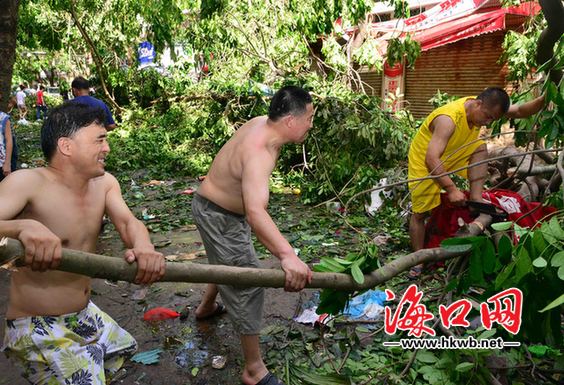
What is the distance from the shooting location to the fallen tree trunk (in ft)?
4.55

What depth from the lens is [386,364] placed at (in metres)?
2.77

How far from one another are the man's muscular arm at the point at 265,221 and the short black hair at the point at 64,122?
0.79m

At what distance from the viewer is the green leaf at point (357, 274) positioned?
1.88 metres

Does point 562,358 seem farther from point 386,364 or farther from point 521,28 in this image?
point 521,28

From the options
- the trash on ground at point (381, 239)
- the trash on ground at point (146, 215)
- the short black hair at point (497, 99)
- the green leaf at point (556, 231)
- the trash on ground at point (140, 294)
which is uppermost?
the short black hair at point (497, 99)

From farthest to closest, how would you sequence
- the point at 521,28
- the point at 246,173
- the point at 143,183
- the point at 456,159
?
the point at 521,28 → the point at 143,183 → the point at 456,159 → the point at 246,173

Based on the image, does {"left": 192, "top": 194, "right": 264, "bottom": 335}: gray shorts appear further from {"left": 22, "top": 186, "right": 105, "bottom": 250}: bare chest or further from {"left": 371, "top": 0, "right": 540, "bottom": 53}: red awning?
{"left": 371, "top": 0, "right": 540, "bottom": 53}: red awning

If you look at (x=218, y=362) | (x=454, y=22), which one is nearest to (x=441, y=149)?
(x=218, y=362)

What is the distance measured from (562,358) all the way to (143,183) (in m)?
7.27

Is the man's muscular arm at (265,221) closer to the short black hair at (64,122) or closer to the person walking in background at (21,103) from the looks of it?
the short black hair at (64,122)

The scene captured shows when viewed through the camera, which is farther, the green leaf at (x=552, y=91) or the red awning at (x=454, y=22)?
the red awning at (x=454, y=22)

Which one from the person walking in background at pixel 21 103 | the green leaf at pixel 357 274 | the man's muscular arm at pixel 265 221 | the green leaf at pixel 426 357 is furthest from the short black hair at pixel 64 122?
the person walking in background at pixel 21 103

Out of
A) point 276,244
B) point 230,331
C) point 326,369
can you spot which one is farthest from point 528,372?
point 230,331

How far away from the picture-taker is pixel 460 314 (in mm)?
2543
